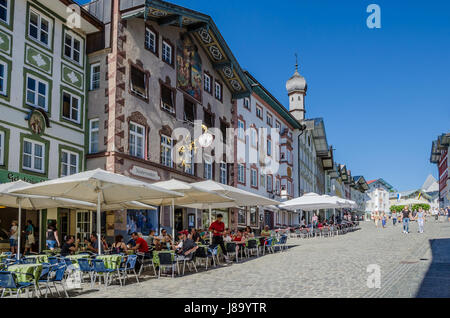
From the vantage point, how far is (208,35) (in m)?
30.5

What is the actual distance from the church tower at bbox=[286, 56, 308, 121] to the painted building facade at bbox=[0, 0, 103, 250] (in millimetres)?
41779

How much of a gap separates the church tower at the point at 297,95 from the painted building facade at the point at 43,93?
137 feet

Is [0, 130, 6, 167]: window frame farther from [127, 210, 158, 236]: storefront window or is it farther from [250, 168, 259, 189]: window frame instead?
[250, 168, 259, 189]: window frame

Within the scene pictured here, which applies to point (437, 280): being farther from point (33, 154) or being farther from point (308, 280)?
point (33, 154)

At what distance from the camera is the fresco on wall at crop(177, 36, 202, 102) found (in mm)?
28834

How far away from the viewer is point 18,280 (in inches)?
389

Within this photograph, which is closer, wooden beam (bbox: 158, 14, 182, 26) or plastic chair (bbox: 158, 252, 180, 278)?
plastic chair (bbox: 158, 252, 180, 278)

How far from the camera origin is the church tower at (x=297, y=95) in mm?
62938

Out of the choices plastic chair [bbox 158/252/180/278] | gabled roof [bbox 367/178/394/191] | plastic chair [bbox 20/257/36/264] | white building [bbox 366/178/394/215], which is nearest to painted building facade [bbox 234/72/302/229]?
plastic chair [bbox 158/252/180/278]

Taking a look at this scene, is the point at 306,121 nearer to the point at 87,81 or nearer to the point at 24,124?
the point at 87,81

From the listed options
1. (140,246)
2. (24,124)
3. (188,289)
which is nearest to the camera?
(188,289)

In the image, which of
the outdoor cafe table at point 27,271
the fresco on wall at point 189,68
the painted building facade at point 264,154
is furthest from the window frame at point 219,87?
the outdoor cafe table at point 27,271
